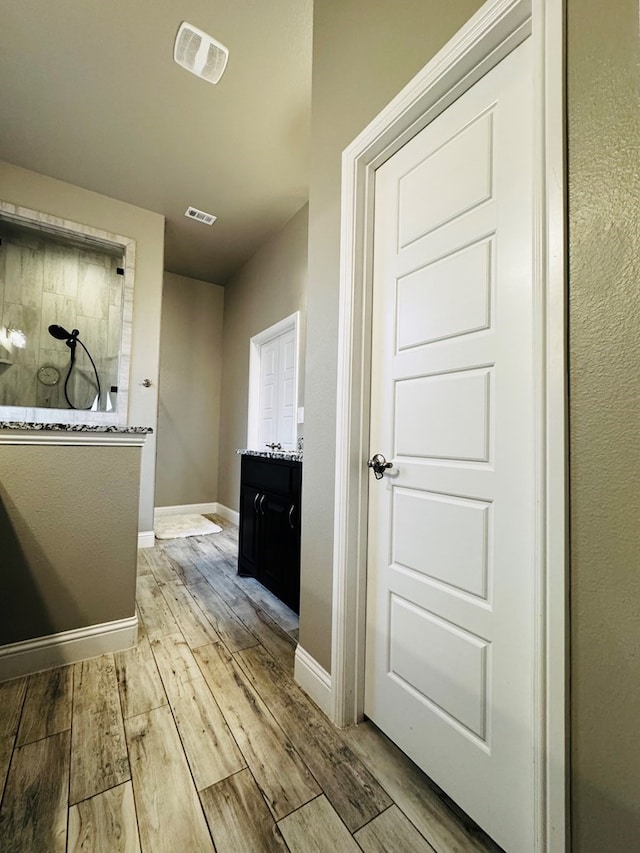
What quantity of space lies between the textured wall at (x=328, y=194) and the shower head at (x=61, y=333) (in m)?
2.57

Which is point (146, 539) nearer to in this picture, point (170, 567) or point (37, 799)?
point (170, 567)

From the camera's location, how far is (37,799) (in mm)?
948

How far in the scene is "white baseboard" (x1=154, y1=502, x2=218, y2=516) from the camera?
4.33 m

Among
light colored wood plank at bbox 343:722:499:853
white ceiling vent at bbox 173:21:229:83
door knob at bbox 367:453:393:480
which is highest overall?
white ceiling vent at bbox 173:21:229:83

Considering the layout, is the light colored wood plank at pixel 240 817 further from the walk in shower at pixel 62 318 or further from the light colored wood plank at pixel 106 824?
the walk in shower at pixel 62 318

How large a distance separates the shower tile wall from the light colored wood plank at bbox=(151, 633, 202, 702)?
2.23 m

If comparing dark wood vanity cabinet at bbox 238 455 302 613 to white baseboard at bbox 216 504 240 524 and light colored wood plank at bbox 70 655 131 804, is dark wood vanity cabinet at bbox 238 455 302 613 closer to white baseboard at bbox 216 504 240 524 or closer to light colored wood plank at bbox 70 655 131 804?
light colored wood plank at bbox 70 655 131 804

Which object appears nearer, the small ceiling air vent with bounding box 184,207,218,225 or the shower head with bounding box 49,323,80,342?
the shower head with bounding box 49,323,80,342

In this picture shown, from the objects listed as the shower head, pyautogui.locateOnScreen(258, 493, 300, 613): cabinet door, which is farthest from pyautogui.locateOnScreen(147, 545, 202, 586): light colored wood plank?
the shower head

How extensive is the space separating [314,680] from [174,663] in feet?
2.14

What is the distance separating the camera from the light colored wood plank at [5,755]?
1002 mm

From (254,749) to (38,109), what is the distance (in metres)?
3.60

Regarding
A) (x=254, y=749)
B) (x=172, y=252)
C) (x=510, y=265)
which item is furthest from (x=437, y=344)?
(x=172, y=252)

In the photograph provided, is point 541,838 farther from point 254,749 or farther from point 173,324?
point 173,324
